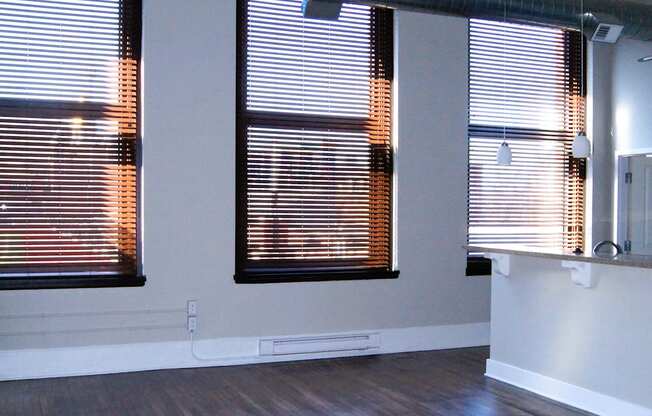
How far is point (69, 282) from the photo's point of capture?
522cm

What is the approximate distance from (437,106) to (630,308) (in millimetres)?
2740

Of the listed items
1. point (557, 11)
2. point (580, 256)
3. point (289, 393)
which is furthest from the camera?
point (557, 11)

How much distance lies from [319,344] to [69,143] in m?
2.45

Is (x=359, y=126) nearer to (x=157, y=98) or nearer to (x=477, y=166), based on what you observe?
(x=477, y=166)

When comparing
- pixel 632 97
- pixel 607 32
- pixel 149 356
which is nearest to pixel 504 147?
pixel 607 32

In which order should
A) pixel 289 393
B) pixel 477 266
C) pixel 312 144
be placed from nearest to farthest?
pixel 289 393
pixel 312 144
pixel 477 266

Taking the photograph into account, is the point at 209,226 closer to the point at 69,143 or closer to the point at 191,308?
the point at 191,308

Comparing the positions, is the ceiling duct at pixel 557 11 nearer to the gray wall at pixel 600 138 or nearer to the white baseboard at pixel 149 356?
the gray wall at pixel 600 138

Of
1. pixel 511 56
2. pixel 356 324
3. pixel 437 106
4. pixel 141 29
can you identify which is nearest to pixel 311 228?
pixel 356 324

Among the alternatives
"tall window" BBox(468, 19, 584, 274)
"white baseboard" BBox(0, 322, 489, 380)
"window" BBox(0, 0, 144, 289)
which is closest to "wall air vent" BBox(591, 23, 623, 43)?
"tall window" BBox(468, 19, 584, 274)

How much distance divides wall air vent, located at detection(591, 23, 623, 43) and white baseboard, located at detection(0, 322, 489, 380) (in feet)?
9.01

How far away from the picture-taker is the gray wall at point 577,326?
162 inches

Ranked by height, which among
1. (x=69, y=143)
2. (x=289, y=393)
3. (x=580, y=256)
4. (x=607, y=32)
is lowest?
(x=289, y=393)

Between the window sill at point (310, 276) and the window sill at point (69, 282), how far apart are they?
2.59ft
